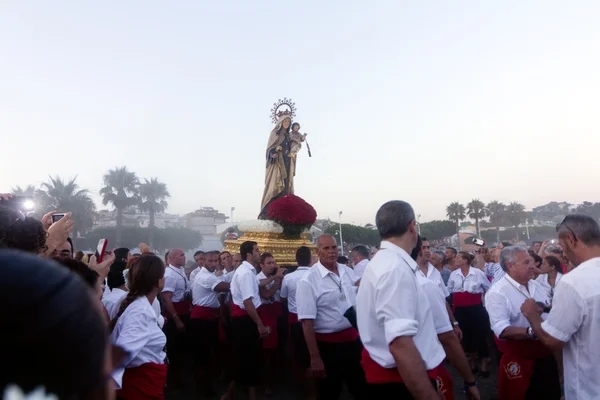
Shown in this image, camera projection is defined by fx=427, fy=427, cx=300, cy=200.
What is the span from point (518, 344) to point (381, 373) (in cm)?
199

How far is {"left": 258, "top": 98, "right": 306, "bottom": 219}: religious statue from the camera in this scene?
1295cm

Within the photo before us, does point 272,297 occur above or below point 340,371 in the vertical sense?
above

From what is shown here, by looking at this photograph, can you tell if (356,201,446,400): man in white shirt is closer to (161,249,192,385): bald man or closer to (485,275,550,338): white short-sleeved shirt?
(485,275,550,338): white short-sleeved shirt

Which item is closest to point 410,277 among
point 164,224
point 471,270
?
point 471,270

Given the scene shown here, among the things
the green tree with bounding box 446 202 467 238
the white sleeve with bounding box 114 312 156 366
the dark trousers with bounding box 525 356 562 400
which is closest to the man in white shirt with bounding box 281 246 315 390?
the dark trousers with bounding box 525 356 562 400

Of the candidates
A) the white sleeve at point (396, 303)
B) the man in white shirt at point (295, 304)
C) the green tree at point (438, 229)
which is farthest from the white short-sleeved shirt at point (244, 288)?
the green tree at point (438, 229)

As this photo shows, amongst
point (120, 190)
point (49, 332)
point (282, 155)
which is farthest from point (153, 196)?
point (49, 332)

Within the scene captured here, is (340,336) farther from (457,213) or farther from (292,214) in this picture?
(457,213)

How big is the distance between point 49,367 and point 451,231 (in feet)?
201

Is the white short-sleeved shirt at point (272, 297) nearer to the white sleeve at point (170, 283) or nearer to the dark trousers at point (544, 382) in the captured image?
the white sleeve at point (170, 283)

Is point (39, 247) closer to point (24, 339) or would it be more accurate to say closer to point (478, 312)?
point (24, 339)

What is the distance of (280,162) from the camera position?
1298 centimetres

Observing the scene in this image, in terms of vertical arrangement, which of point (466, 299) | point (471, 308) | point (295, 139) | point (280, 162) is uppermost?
point (295, 139)

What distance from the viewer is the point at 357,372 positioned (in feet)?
15.4
